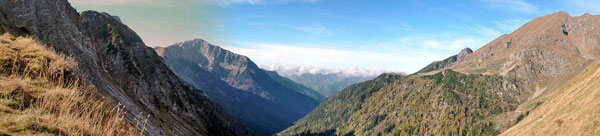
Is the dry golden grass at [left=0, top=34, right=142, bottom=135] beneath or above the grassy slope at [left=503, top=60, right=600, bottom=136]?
above

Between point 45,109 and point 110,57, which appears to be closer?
point 45,109

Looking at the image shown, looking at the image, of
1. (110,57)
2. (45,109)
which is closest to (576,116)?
(45,109)

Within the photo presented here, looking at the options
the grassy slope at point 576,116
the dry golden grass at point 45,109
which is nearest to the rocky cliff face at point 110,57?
the dry golden grass at point 45,109

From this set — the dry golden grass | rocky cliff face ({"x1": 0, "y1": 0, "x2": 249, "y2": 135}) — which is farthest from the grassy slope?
the dry golden grass

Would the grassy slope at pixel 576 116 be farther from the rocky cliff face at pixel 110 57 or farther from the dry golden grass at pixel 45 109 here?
the dry golden grass at pixel 45 109

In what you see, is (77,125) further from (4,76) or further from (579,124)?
(579,124)

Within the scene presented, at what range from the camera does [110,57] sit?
10494 cm

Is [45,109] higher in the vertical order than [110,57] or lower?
lower

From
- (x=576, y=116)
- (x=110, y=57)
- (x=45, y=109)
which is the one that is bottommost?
(x=576, y=116)

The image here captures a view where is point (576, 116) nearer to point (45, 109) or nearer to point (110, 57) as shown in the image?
point (45, 109)

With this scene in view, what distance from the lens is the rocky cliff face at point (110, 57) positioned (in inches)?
1897

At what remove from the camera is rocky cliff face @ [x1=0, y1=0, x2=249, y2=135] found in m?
48.2

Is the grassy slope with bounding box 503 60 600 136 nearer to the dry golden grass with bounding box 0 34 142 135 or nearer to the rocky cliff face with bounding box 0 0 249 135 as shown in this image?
the rocky cliff face with bounding box 0 0 249 135

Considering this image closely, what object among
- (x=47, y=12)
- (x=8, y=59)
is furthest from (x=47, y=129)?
(x=47, y=12)
